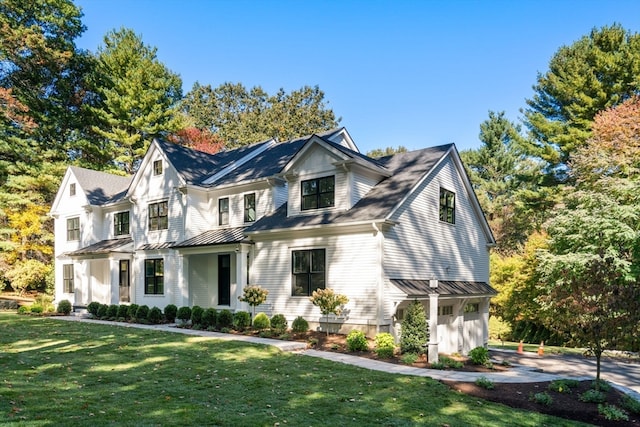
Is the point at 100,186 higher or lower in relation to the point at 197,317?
higher

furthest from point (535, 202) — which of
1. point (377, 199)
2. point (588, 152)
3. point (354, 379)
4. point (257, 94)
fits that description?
point (257, 94)

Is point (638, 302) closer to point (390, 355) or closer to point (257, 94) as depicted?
point (390, 355)

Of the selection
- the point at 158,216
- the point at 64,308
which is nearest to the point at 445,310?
the point at 158,216

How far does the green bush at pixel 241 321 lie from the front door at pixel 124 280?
10735 millimetres

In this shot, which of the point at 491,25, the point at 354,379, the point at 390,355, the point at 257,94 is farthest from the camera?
the point at 257,94

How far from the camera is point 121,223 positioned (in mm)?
26547

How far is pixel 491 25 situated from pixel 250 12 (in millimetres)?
→ 9544

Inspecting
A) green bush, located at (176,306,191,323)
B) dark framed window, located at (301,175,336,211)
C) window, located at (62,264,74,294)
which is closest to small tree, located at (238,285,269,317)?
green bush, located at (176,306,191,323)

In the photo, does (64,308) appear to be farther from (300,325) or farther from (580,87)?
(580,87)

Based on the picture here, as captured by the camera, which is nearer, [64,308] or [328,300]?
[328,300]

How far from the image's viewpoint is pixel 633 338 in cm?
996

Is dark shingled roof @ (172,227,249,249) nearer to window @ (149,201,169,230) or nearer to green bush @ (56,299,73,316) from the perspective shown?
window @ (149,201,169,230)

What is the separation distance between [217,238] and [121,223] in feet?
30.2

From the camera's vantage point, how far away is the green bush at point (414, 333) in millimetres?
13125
